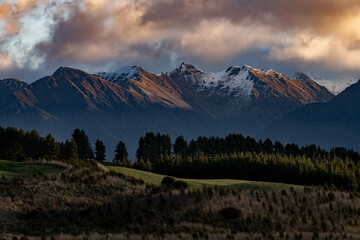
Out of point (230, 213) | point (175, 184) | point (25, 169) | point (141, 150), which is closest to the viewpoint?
point (230, 213)

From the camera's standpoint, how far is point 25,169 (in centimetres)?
5062

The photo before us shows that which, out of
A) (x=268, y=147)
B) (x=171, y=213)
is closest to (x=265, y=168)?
(x=268, y=147)

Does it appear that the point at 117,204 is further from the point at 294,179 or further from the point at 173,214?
the point at 294,179

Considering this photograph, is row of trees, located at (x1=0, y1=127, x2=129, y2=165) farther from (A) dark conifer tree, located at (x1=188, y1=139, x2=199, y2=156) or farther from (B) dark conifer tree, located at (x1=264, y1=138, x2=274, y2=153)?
(B) dark conifer tree, located at (x1=264, y1=138, x2=274, y2=153)

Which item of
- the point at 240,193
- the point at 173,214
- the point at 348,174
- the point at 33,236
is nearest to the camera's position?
the point at 33,236

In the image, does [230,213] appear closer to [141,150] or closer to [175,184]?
[175,184]

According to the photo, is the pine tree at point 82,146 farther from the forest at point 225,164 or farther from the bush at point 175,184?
the bush at point 175,184

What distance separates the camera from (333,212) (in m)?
36.9

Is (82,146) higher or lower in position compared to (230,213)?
higher

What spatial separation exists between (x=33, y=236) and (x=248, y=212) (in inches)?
694

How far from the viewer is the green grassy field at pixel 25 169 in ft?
158

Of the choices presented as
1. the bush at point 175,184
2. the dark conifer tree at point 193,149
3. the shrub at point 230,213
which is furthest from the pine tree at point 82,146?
the shrub at point 230,213

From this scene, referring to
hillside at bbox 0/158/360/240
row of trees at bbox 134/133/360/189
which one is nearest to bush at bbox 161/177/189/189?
hillside at bbox 0/158/360/240

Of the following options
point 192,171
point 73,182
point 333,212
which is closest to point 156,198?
point 73,182
